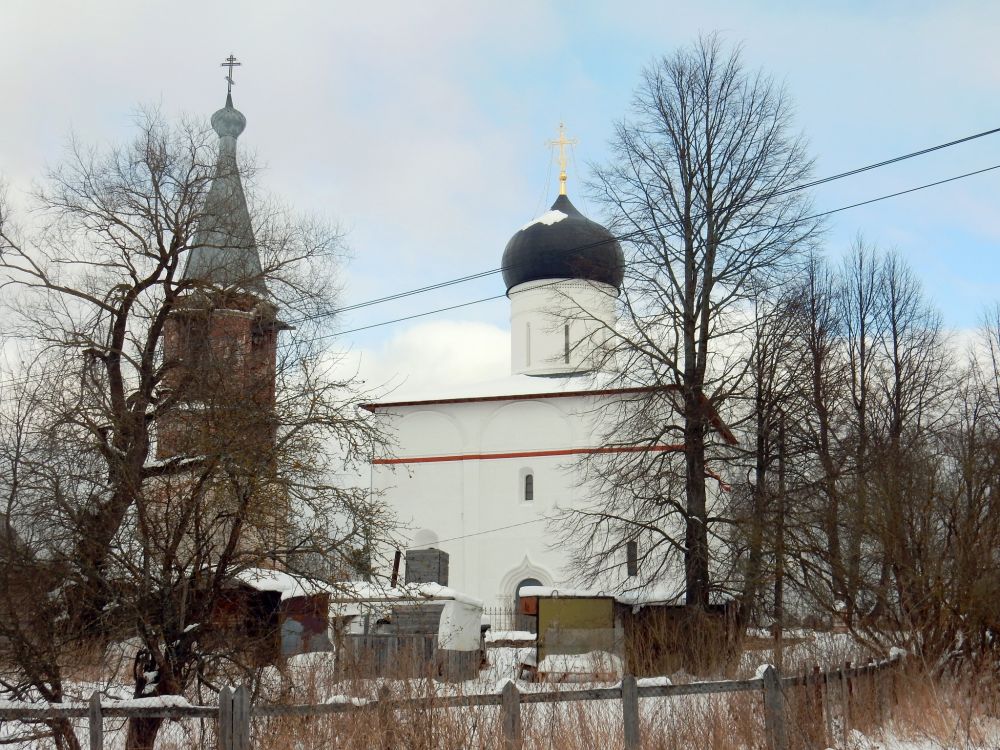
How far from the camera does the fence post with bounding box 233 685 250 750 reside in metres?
7.58

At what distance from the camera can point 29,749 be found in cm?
876

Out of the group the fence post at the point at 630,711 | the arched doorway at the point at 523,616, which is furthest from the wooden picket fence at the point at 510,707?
the arched doorway at the point at 523,616

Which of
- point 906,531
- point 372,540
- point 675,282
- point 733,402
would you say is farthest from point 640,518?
point 372,540

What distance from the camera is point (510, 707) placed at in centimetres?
775

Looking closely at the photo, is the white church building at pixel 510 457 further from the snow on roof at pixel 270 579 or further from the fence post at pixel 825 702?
the fence post at pixel 825 702

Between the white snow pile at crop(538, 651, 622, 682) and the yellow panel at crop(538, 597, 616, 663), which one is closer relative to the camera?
the white snow pile at crop(538, 651, 622, 682)

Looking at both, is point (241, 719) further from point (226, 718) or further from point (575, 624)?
point (575, 624)

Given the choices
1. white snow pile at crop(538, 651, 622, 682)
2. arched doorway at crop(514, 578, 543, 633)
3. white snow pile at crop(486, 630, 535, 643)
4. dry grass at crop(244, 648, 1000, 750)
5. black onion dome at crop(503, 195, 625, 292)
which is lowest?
dry grass at crop(244, 648, 1000, 750)

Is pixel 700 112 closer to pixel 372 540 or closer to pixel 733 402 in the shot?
pixel 733 402

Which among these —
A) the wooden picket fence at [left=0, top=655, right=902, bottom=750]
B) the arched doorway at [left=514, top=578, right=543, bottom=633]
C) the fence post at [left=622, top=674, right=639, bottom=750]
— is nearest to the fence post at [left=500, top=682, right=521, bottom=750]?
the wooden picket fence at [left=0, top=655, right=902, bottom=750]

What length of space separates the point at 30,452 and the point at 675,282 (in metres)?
10.1

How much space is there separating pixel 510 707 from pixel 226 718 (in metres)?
1.95

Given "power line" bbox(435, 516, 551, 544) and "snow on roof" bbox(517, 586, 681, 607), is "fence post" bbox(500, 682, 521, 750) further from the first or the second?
"power line" bbox(435, 516, 551, 544)

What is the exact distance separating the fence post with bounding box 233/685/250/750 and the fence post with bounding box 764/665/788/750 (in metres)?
3.77
